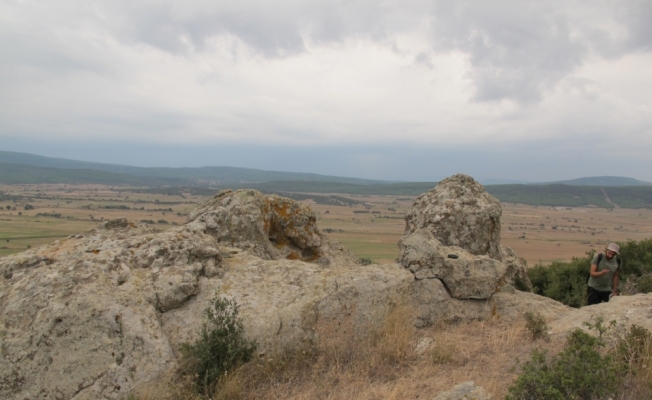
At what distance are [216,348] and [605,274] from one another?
385 inches

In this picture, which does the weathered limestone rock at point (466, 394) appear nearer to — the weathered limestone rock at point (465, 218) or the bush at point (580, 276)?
the weathered limestone rock at point (465, 218)

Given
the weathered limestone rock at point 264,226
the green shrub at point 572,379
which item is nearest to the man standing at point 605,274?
the green shrub at point 572,379

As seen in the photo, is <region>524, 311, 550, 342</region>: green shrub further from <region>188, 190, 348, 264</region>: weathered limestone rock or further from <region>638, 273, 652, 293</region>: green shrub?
<region>638, 273, 652, 293</region>: green shrub

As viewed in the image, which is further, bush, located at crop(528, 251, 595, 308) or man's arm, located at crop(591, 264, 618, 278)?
bush, located at crop(528, 251, 595, 308)

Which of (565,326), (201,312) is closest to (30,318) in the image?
(201,312)

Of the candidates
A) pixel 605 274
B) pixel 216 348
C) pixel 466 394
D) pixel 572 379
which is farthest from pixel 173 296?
pixel 605 274

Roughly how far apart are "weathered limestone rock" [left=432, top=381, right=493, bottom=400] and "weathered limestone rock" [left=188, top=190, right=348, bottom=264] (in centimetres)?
654

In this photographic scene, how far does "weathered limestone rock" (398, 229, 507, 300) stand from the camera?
8.84 metres

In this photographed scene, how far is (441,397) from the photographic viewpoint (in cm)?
499

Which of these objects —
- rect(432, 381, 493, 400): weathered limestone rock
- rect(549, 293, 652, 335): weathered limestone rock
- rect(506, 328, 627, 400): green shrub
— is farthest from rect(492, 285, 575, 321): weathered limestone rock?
rect(432, 381, 493, 400): weathered limestone rock

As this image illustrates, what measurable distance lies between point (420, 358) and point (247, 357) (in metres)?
2.71

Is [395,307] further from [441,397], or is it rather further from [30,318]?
[30,318]

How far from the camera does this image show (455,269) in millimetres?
8945

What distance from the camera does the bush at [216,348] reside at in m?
5.73
